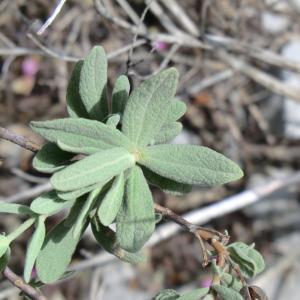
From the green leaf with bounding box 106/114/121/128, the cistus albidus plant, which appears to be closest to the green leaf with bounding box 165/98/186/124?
the cistus albidus plant

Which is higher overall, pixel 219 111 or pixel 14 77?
pixel 14 77

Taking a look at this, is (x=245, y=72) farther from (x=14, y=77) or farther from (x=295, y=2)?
(x=14, y=77)

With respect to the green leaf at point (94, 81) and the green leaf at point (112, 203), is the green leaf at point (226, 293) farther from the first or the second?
the green leaf at point (94, 81)

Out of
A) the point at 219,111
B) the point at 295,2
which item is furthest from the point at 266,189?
the point at 295,2

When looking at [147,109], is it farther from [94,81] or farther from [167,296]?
[167,296]

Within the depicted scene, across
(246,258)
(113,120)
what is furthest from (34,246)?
(246,258)

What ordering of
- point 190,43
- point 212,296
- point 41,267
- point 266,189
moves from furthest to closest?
point 266,189 → point 190,43 → point 41,267 → point 212,296

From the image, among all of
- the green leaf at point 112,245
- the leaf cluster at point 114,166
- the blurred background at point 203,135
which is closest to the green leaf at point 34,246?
the leaf cluster at point 114,166

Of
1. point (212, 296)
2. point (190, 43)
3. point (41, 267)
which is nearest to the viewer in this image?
point (212, 296)
